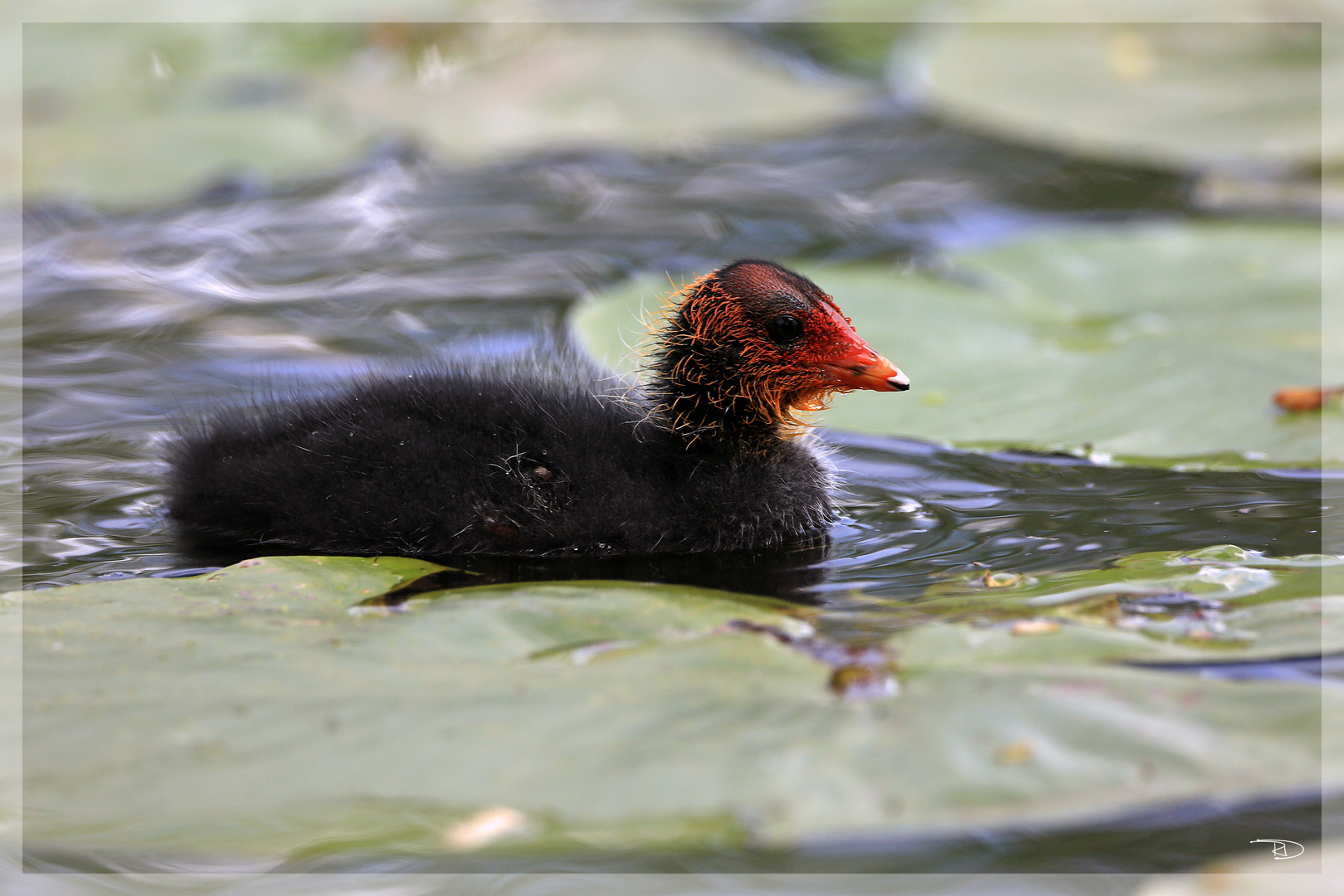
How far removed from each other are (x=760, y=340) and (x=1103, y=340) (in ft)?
5.28

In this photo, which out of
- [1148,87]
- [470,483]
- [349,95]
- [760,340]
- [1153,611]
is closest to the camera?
[1153,611]

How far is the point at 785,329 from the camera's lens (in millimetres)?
3504

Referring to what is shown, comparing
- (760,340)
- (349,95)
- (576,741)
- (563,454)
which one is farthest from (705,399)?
(349,95)

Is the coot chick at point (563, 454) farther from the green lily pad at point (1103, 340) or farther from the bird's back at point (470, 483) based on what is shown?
the green lily pad at point (1103, 340)

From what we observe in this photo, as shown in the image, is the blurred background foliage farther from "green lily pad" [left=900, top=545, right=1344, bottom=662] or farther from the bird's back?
"green lily pad" [left=900, top=545, right=1344, bottom=662]

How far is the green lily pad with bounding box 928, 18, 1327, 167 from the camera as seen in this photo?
6707mm

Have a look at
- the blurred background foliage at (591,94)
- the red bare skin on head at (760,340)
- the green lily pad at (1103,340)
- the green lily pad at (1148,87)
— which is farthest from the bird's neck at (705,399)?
the green lily pad at (1148,87)

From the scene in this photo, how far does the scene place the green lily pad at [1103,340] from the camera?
3.87 metres

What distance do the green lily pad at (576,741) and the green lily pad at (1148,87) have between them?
16.8 feet

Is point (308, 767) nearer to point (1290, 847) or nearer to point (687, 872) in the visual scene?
point (687, 872)

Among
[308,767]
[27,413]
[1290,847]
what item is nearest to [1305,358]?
[1290,847]

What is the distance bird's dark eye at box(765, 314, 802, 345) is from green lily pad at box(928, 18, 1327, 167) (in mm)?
3951
